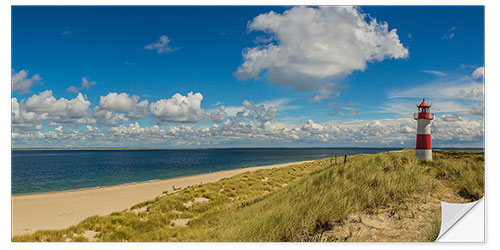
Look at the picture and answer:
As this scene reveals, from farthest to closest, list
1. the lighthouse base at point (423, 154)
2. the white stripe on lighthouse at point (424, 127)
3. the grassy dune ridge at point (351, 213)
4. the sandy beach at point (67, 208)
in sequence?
1. the sandy beach at point (67, 208)
2. the white stripe on lighthouse at point (424, 127)
3. the lighthouse base at point (423, 154)
4. the grassy dune ridge at point (351, 213)

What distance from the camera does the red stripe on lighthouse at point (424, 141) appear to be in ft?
29.8

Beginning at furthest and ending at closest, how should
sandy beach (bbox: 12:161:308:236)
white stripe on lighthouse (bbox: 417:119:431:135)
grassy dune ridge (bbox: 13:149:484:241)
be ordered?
sandy beach (bbox: 12:161:308:236), white stripe on lighthouse (bbox: 417:119:431:135), grassy dune ridge (bbox: 13:149:484:241)

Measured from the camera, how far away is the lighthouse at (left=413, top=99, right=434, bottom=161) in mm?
9016

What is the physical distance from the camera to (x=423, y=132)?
30.4ft

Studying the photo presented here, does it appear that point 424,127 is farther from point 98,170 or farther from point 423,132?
point 98,170

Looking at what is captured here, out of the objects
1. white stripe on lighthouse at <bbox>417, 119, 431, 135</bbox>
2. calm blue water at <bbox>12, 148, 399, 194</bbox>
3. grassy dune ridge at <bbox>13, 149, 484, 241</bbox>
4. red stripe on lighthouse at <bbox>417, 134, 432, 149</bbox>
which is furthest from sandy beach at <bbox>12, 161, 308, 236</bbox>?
white stripe on lighthouse at <bbox>417, 119, 431, 135</bbox>

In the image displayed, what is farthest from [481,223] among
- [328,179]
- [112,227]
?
[112,227]

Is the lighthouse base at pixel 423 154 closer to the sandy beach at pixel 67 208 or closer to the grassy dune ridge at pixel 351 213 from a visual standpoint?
the grassy dune ridge at pixel 351 213

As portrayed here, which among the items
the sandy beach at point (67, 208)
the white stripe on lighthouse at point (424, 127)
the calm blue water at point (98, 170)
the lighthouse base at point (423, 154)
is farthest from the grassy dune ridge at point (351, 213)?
the calm blue water at point (98, 170)

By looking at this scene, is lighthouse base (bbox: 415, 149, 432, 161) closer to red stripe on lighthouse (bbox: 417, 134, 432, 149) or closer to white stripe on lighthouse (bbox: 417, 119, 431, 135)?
red stripe on lighthouse (bbox: 417, 134, 432, 149)

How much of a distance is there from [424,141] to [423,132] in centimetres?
35

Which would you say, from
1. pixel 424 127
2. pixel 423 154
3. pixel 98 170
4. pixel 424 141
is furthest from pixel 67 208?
pixel 98 170
